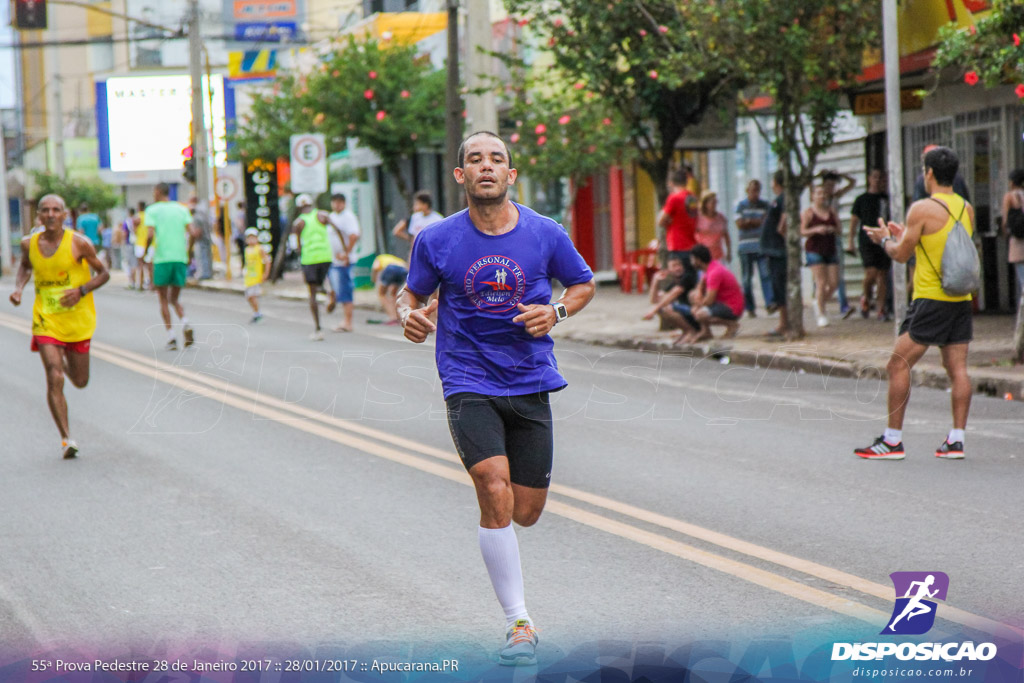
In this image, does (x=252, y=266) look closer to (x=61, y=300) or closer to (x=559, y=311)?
(x=61, y=300)

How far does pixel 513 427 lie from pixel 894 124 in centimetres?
957

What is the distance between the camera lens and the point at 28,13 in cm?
2583

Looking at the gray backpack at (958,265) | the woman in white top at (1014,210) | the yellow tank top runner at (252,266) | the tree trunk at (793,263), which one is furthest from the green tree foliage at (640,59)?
the gray backpack at (958,265)

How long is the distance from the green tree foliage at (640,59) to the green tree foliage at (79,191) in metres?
45.7

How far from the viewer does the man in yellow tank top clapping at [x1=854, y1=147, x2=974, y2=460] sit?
8.88 metres

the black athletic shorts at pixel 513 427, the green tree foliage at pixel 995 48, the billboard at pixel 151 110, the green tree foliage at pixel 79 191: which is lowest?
the black athletic shorts at pixel 513 427

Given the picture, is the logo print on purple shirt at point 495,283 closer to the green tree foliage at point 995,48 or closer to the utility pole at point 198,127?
the green tree foliage at point 995,48

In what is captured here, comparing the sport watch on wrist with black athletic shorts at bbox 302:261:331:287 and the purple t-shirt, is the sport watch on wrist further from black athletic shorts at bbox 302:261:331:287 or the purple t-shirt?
black athletic shorts at bbox 302:261:331:287

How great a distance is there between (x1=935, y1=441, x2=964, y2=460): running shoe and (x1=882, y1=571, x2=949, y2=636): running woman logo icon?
3.02 metres

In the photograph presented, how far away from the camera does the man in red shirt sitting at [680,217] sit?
17.0 m

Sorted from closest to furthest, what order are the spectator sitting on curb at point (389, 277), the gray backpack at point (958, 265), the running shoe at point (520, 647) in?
1. the running shoe at point (520, 647)
2. the gray backpack at point (958, 265)
3. the spectator sitting on curb at point (389, 277)

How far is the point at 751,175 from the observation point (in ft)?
80.6

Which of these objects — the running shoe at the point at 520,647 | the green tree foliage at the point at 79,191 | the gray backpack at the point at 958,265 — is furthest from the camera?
the green tree foliage at the point at 79,191

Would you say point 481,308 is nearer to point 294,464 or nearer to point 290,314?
point 294,464
